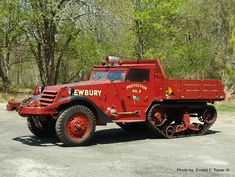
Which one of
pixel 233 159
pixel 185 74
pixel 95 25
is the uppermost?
pixel 95 25

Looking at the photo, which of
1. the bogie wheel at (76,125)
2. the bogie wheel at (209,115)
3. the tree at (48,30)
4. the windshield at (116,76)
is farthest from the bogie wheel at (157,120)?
the tree at (48,30)

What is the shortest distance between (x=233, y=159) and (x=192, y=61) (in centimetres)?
1971

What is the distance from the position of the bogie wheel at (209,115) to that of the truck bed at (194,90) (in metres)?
0.44

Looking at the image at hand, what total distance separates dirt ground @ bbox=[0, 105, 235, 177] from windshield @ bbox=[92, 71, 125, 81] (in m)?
1.59

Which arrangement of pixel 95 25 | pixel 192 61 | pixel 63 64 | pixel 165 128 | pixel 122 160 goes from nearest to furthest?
1. pixel 122 160
2. pixel 165 128
3. pixel 95 25
4. pixel 192 61
5. pixel 63 64

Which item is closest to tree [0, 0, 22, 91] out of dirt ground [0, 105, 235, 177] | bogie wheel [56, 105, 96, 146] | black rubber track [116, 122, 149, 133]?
dirt ground [0, 105, 235, 177]

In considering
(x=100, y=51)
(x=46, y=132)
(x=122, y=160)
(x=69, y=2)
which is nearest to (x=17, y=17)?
(x=69, y=2)

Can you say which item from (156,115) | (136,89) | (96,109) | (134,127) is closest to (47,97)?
(96,109)

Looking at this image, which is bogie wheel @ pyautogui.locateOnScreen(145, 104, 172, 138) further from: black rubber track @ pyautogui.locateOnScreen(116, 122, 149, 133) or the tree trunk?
the tree trunk

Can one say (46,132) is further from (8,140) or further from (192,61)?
(192,61)

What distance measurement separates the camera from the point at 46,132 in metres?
11.5

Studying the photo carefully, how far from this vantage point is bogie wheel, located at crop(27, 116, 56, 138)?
37.3ft

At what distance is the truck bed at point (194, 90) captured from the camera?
11.6 metres

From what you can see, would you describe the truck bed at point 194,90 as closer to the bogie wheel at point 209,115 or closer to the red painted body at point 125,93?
the red painted body at point 125,93
